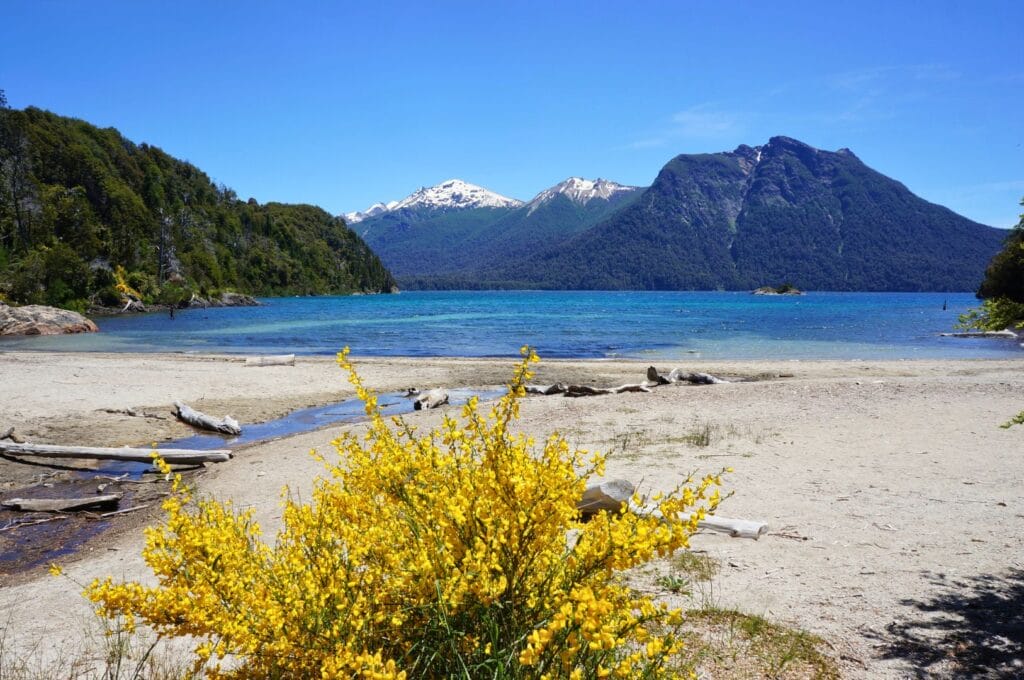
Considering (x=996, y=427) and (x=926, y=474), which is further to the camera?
(x=996, y=427)

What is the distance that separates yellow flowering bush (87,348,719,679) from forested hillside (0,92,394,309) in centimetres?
7691

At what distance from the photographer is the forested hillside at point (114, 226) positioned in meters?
72.8

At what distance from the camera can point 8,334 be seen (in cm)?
4378

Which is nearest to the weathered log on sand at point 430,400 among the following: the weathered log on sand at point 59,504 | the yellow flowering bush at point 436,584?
the weathered log on sand at point 59,504

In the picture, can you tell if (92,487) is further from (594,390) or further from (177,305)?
(177,305)

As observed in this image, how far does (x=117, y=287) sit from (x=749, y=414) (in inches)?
3311

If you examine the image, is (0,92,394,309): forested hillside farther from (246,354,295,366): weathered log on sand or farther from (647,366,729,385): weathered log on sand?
(647,366,729,385): weathered log on sand

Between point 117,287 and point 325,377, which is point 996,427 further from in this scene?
point 117,287

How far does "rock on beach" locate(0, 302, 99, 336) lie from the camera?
44.7 m

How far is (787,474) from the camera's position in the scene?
10141 millimetres

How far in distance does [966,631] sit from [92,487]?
13.1 m

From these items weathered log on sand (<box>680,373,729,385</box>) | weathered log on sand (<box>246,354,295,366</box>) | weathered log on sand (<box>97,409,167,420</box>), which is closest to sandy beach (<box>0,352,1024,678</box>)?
weathered log on sand (<box>97,409,167,420</box>)

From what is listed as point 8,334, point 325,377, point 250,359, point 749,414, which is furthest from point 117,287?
point 749,414

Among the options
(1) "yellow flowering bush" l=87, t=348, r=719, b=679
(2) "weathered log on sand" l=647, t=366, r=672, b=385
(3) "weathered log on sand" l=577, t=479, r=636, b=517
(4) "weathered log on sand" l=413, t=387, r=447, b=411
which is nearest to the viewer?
(1) "yellow flowering bush" l=87, t=348, r=719, b=679
